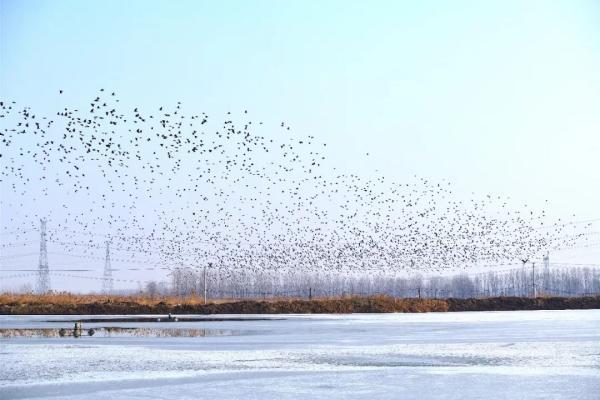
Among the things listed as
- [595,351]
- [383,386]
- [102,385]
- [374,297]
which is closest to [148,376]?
[102,385]

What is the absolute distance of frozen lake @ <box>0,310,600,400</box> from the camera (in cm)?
1270

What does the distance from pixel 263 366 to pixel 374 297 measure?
3643 centimetres

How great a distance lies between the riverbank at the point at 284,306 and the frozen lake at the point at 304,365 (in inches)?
869

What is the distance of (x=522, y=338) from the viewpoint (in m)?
23.4

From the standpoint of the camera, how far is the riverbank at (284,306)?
1884 inches

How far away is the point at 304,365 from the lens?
16422mm

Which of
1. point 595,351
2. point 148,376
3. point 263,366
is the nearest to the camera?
point 148,376

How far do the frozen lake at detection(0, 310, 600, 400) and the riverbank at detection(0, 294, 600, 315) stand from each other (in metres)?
22.1

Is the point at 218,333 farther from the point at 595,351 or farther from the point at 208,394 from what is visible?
the point at 208,394

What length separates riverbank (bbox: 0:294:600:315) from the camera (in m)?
47.8

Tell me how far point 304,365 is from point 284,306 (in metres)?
33.2

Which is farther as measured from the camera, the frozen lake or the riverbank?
the riverbank

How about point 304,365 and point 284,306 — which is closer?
point 304,365

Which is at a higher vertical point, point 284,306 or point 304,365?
point 284,306
